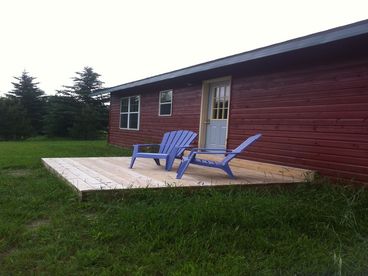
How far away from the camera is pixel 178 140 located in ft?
18.2

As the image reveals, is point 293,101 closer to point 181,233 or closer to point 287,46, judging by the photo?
point 287,46

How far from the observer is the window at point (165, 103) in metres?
9.45

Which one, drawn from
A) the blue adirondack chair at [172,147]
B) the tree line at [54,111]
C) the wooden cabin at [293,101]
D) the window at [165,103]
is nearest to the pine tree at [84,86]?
the tree line at [54,111]

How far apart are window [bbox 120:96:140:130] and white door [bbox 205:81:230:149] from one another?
13.5 ft

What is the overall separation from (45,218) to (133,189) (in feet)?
2.98

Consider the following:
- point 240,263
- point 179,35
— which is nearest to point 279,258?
point 240,263

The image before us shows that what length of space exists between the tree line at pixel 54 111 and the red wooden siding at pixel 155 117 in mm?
8465

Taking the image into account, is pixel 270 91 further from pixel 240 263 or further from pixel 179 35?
pixel 179 35

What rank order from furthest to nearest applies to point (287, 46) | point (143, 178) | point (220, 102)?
point (220, 102)
point (287, 46)
point (143, 178)

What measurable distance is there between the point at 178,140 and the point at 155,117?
186 inches

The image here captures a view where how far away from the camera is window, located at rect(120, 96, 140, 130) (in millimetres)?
11508

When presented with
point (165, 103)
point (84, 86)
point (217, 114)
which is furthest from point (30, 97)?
point (217, 114)

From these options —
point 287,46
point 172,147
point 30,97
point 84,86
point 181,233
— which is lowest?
point 181,233

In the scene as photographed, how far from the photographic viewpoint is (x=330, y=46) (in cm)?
464
